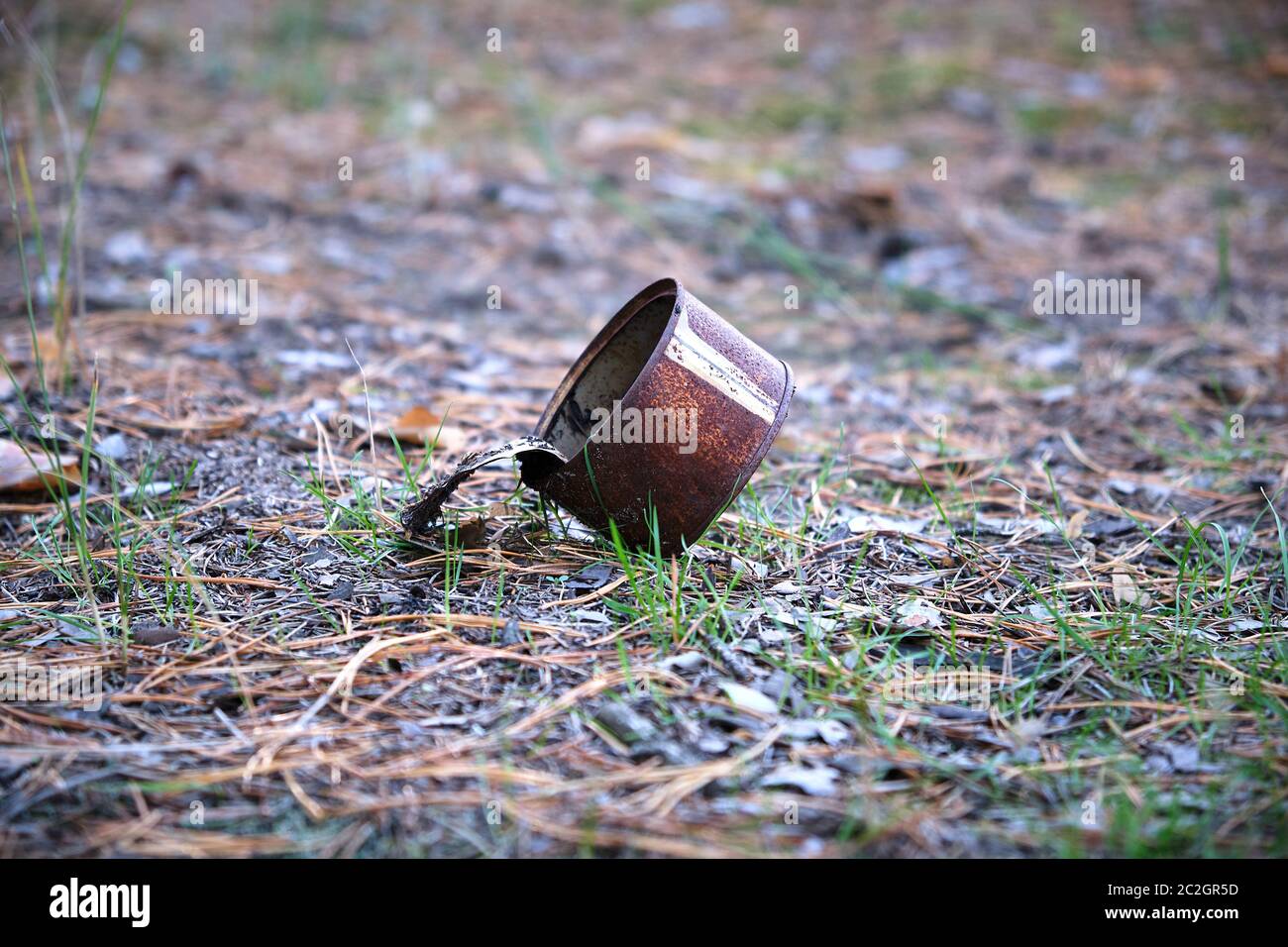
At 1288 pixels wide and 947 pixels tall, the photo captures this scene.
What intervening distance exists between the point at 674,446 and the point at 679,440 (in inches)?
0.6

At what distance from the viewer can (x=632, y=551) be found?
2094mm

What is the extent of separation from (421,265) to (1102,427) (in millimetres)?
2641

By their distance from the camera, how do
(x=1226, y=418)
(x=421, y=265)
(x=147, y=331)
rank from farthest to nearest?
(x=421, y=265) → (x=147, y=331) → (x=1226, y=418)

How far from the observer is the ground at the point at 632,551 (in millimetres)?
1526

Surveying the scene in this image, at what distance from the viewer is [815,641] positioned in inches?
71.7

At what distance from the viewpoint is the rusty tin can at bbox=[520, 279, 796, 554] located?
6.31 feet

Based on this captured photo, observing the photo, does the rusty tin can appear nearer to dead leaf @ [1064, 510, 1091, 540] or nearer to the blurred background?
dead leaf @ [1064, 510, 1091, 540]

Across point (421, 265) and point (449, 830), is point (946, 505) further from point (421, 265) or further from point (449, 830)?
point (421, 265)

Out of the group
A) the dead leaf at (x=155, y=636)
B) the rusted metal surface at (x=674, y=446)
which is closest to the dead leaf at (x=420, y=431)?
the rusted metal surface at (x=674, y=446)

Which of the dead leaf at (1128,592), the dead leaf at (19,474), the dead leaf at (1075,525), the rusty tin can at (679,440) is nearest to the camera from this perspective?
the rusty tin can at (679,440)

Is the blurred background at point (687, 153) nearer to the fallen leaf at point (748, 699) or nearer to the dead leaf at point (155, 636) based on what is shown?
the dead leaf at point (155, 636)

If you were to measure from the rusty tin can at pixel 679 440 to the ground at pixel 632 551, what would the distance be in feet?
0.39
